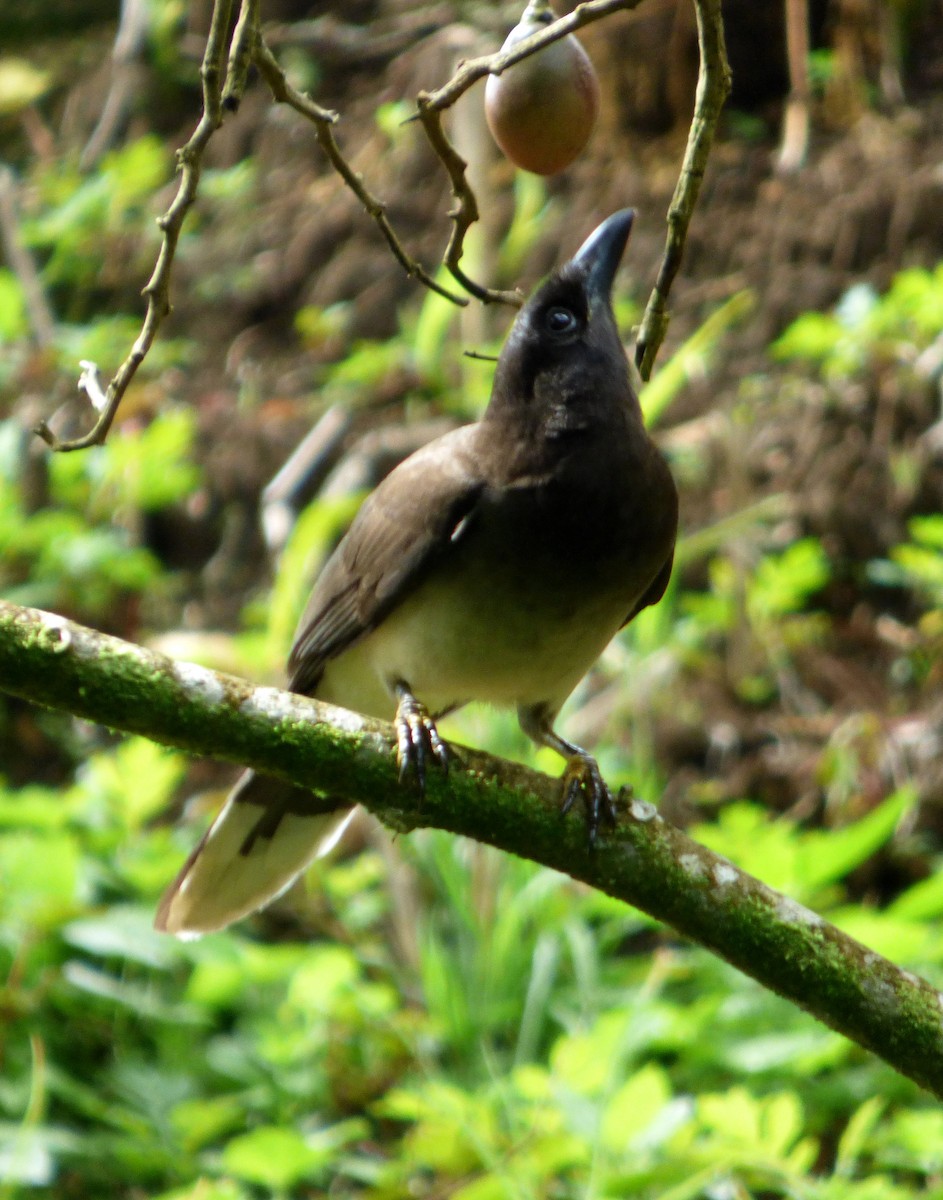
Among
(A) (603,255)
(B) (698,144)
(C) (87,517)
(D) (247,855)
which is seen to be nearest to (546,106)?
(B) (698,144)

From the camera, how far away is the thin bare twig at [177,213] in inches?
82.0

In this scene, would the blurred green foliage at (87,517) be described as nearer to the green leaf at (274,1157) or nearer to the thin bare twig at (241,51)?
the green leaf at (274,1157)

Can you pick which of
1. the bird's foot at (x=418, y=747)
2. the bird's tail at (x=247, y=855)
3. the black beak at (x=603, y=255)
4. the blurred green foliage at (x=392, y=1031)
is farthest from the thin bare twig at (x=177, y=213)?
the blurred green foliage at (x=392, y=1031)

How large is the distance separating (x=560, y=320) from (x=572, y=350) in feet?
0.27

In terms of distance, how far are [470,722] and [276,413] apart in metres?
3.12

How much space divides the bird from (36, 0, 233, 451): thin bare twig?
798mm

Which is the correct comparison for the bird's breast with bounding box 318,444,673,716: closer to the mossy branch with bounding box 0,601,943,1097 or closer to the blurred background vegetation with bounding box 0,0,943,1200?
the mossy branch with bounding box 0,601,943,1097

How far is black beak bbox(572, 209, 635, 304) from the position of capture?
299 cm

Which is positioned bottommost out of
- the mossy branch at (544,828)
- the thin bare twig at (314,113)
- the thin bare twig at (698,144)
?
the mossy branch at (544,828)

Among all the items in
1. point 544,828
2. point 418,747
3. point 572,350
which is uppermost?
point 572,350

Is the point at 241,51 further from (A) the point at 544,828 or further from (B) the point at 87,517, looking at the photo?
(B) the point at 87,517

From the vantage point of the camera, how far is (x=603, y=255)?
3029 mm

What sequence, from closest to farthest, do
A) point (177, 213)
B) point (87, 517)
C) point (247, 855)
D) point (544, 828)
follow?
point (177, 213)
point (544, 828)
point (247, 855)
point (87, 517)

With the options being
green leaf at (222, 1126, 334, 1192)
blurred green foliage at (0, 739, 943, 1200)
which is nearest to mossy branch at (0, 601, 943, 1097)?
blurred green foliage at (0, 739, 943, 1200)
